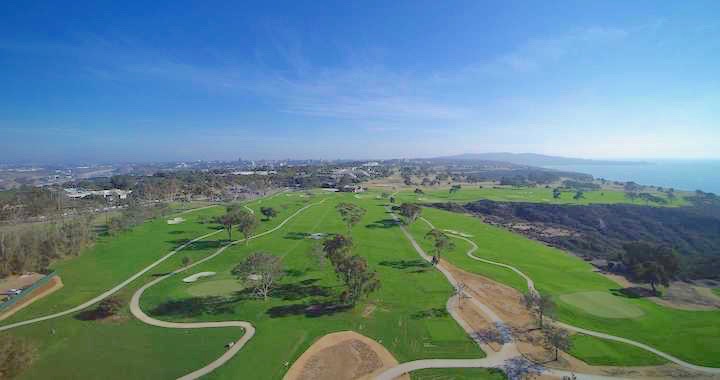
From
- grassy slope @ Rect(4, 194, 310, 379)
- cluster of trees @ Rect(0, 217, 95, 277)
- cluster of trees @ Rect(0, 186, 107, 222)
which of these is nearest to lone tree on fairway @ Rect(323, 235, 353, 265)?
grassy slope @ Rect(4, 194, 310, 379)

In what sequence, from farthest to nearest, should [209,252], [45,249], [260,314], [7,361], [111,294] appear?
1. [209,252]
2. [45,249]
3. [111,294]
4. [260,314]
5. [7,361]

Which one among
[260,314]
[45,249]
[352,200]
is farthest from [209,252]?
[352,200]

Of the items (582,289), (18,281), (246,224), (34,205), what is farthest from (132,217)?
(582,289)

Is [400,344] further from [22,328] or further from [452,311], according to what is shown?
[22,328]

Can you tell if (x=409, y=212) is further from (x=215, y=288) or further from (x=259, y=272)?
(x=215, y=288)

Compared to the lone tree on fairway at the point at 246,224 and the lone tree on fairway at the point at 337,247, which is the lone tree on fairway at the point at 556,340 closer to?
the lone tree on fairway at the point at 337,247

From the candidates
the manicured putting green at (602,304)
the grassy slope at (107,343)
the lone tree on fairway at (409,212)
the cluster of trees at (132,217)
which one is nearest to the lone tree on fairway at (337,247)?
the grassy slope at (107,343)
